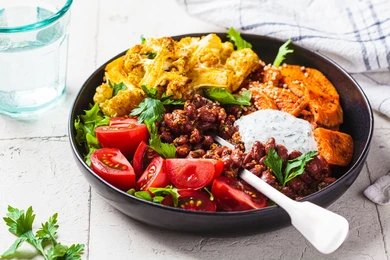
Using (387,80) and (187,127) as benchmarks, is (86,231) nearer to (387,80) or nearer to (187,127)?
(187,127)

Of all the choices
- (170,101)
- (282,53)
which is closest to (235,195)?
(170,101)

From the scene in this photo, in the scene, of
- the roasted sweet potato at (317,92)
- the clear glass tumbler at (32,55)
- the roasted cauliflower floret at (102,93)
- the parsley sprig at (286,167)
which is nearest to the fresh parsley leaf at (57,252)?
the roasted cauliflower floret at (102,93)

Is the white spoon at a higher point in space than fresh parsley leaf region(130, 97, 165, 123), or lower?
higher

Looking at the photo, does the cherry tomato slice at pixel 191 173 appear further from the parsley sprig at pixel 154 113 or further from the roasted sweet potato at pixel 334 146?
the roasted sweet potato at pixel 334 146

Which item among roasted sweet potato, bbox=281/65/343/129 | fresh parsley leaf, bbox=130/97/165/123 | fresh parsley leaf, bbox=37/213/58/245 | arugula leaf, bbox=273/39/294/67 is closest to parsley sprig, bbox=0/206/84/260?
fresh parsley leaf, bbox=37/213/58/245

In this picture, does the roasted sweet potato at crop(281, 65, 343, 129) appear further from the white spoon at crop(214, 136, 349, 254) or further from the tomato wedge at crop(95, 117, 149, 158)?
the tomato wedge at crop(95, 117, 149, 158)

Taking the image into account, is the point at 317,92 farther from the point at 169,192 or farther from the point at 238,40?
the point at 169,192
